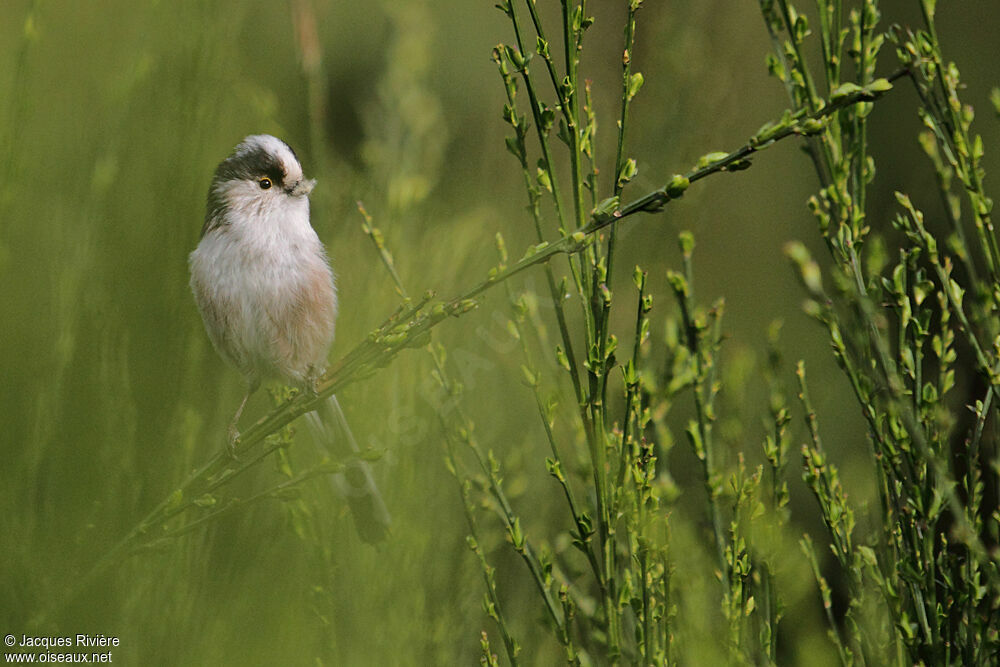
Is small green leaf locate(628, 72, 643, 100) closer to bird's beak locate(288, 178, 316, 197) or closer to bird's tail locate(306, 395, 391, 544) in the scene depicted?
bird's tail locate(306, 395, 391, 544)

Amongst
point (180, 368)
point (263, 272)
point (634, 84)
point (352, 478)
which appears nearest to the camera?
point (180, 368)

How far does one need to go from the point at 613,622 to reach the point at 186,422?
50 centimetres

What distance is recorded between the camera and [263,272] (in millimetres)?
2115

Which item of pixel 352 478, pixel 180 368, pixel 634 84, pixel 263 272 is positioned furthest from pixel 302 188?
pixel 180 368

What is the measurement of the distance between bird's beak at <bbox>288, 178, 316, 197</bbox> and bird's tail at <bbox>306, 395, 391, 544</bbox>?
50cm

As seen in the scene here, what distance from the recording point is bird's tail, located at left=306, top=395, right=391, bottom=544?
1.12 m

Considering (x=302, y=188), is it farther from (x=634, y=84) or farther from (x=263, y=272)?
(x=634, y=84)

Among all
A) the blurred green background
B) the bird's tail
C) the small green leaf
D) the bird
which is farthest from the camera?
the bird

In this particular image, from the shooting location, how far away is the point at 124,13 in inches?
41.0

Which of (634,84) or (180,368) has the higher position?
(634,84)

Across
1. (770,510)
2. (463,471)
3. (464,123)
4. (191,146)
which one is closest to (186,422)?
(191,146)

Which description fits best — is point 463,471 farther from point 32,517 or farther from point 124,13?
point 124,13

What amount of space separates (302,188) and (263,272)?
232 millimetres

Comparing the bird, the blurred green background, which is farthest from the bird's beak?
the blurred green background
